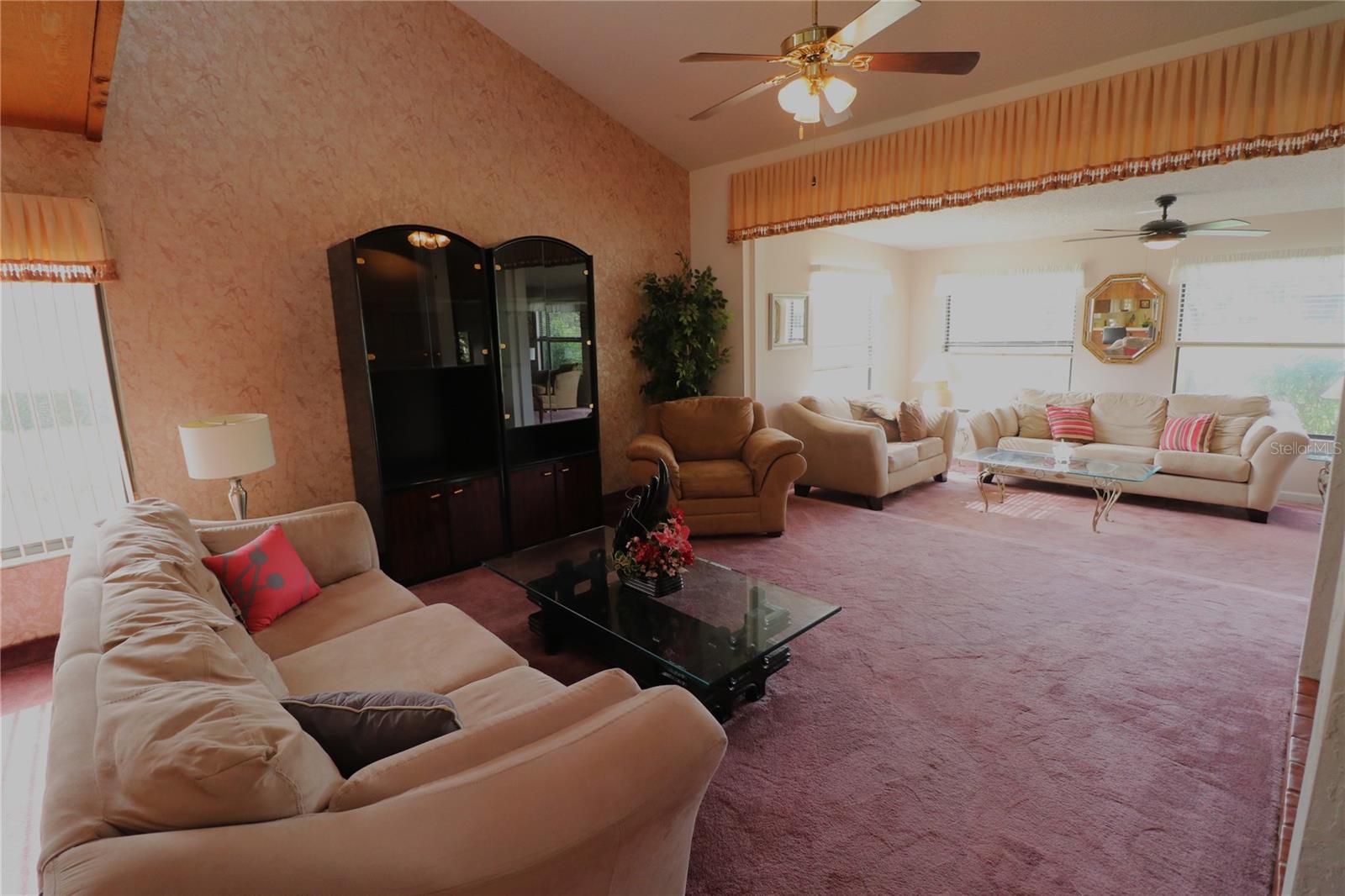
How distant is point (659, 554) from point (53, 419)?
9.28ft

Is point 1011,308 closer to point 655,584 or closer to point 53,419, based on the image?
point 655,584

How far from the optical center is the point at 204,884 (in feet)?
2.52

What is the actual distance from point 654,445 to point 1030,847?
3.10 metres

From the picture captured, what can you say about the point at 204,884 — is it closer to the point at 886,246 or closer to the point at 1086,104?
the point at 1086,104

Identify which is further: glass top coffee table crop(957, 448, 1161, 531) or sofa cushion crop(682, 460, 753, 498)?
glass top coffee table crop(957, 448, 1161, 531)

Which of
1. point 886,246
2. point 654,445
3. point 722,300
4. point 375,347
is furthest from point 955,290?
point 375,347

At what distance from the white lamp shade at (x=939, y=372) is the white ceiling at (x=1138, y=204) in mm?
1271

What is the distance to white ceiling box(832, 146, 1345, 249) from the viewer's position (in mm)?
3887

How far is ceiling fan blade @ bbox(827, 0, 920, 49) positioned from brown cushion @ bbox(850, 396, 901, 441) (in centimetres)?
383

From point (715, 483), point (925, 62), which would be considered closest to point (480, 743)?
point (925, 62)

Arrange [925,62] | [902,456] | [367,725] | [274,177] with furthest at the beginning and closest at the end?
[902,456]
[274,177]
[925,62]
[367,725]

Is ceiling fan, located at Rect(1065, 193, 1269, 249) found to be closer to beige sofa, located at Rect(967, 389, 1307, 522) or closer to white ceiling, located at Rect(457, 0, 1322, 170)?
beige sofa, located at Rect(967, 389, 1307, 522)

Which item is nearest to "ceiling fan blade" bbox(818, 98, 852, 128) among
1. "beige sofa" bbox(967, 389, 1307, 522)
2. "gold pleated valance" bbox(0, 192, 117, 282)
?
"gold pleated valance" bbox(0, 192, 117, 282)

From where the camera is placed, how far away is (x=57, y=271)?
8.79ft
